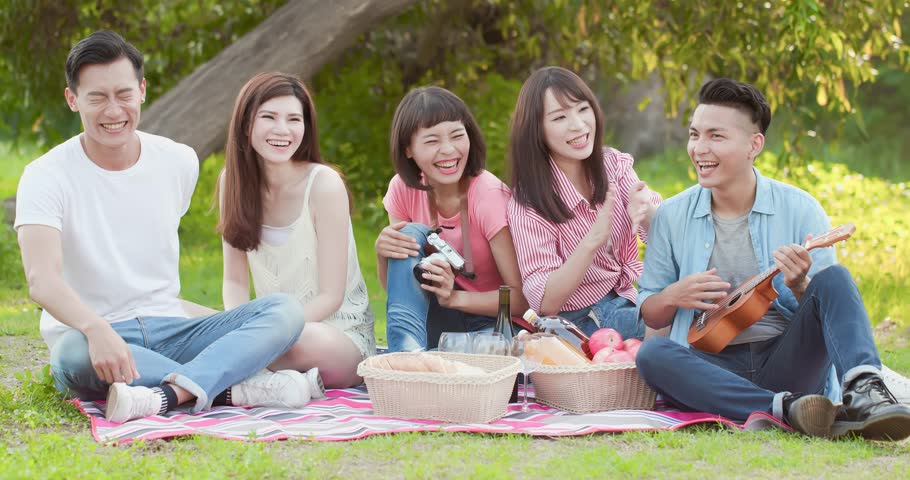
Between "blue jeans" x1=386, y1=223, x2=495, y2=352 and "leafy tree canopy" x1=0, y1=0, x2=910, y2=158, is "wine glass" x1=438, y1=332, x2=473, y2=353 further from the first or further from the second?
"leafy tree canopy" x1=0, y1=0, x2=910, y2=158

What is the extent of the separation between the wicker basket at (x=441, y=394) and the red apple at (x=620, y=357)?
0.40m

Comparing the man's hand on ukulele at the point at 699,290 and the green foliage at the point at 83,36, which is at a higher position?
the green foliage at the point at 83,36

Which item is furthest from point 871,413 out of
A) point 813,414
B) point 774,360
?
point 774,360

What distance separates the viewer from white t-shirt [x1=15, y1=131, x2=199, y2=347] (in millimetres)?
3986

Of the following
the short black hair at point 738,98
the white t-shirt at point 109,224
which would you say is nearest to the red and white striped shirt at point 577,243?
the short black hair at point 738,98

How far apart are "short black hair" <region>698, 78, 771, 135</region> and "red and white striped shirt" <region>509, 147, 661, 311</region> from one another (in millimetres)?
575

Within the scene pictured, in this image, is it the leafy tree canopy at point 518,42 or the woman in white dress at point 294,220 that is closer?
the woman in white dress at point 294,220

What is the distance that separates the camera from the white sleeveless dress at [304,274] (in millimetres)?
4441

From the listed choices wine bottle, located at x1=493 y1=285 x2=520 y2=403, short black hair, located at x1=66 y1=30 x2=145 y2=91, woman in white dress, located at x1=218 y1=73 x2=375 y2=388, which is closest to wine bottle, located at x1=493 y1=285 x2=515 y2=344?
wine bottle, located at x1=493 y1=285 x2=520 y2=403

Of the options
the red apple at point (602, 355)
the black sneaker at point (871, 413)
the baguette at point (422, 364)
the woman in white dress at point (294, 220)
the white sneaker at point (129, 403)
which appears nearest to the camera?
the black sneaker at point (871, 413)

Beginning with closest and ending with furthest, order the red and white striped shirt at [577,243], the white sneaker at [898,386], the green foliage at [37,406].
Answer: the green foliage at [37,406] < the white sneaker at [898,386] < the red and white striped shirt at [577,243]

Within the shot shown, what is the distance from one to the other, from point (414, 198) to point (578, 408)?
1.27 metres

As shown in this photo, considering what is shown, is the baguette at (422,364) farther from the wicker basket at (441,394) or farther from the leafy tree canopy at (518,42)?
the leafy tree canopy at (518,42)

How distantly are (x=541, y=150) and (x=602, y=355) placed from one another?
929 millimetres
